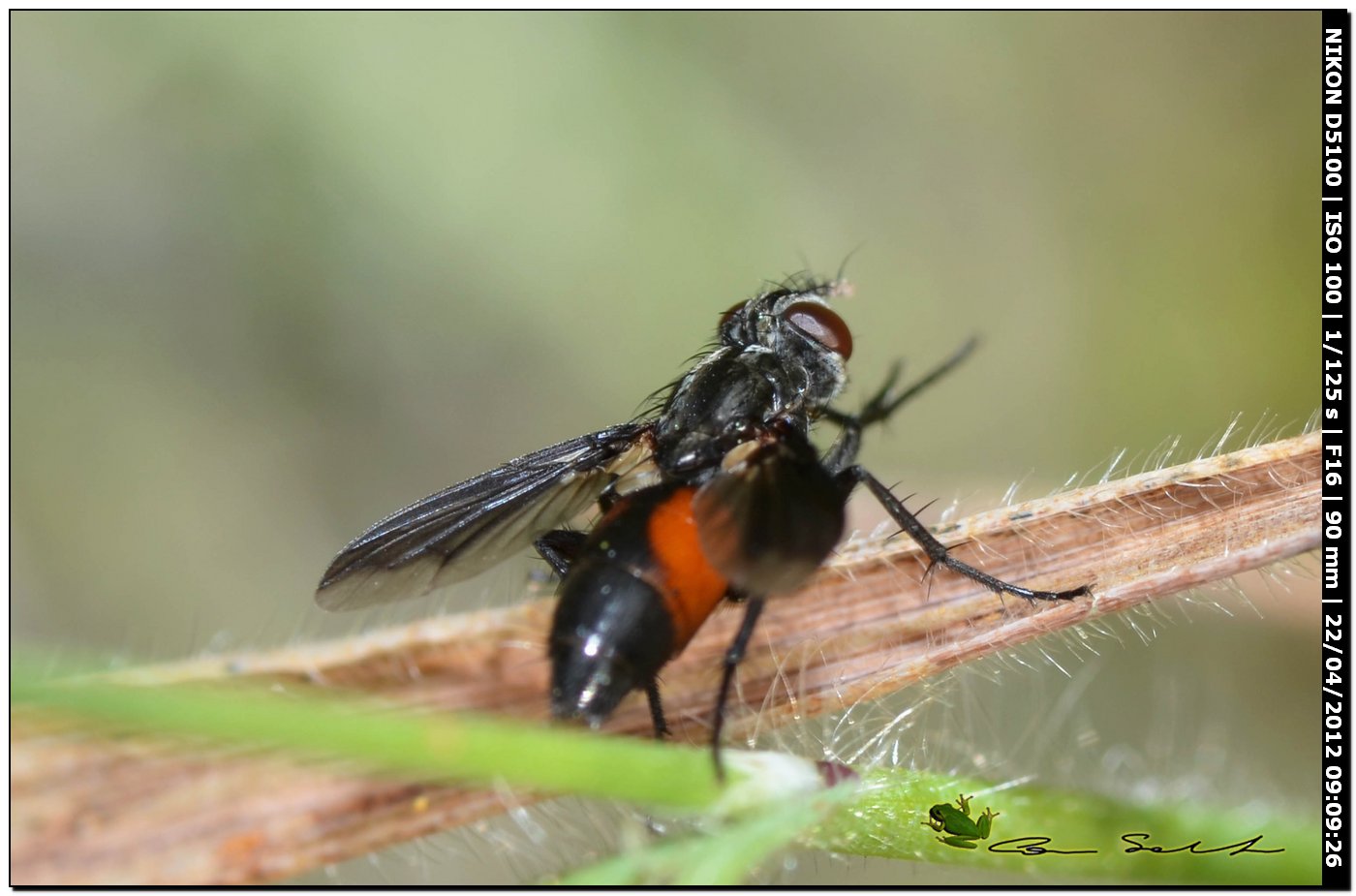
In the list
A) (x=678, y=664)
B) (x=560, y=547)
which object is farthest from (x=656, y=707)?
(x=560, y=547)

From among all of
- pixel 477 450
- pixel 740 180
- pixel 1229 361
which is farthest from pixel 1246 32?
pixel 477 450

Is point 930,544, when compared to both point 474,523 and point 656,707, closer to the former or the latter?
point 656,707

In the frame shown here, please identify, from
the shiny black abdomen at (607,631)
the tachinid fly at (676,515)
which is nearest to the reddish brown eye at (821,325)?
the tachinid fly at (676,515)
